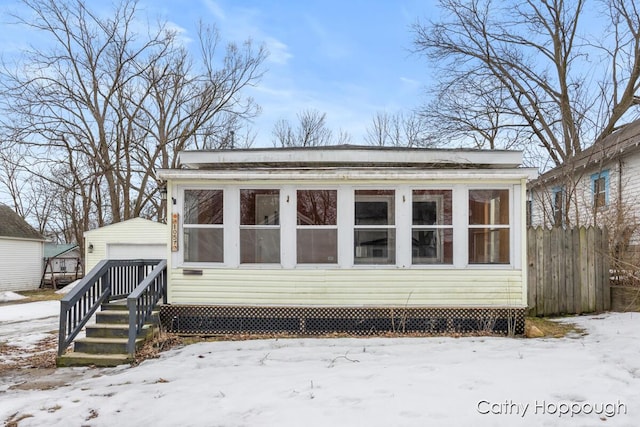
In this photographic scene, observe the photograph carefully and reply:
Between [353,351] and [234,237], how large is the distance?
8.40 ft

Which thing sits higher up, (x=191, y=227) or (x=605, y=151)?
(x=605, y=151)

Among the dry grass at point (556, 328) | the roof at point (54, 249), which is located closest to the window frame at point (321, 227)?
the dry grass at point (556, 328)

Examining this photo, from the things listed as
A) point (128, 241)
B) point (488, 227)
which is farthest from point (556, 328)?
point (128, 241)

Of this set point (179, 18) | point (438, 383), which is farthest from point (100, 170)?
point (438, 383)

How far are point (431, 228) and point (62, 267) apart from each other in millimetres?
23384

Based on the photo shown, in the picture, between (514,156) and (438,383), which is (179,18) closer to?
(514,156)

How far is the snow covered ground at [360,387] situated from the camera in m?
3.31

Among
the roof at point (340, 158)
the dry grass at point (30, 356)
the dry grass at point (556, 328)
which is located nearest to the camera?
the dry grass at point (30, 356)

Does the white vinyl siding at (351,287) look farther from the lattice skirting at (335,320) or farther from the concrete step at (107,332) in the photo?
the concrete step at (107,332)

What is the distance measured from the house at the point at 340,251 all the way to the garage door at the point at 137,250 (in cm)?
968

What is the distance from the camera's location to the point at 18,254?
1969cm

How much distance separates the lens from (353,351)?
5.43 meters

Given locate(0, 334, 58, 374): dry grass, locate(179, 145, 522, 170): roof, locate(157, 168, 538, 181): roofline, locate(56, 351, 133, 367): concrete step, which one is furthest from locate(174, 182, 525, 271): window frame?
locate(0, 334, 58, 374): dry grass

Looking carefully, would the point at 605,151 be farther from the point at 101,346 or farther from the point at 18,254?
the point at 18,254
